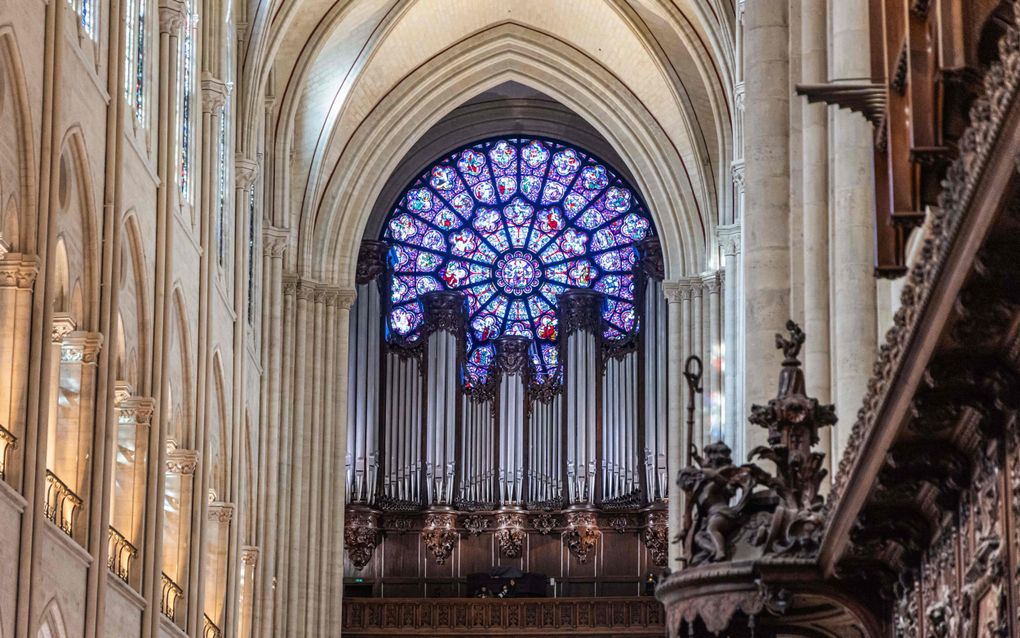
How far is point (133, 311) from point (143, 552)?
2.48 meters

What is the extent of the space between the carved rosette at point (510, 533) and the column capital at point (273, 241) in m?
6.81

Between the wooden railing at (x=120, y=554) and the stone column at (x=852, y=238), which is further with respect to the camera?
the wooden railing at (x=120, y=554)

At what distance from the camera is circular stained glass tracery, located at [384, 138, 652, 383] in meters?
36.2

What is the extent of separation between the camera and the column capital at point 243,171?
88.8ft

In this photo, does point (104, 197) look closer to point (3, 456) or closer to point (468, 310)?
point (3, 456)

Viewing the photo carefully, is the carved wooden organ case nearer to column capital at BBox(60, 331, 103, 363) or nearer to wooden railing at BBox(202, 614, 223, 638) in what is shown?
wooden railing at BBox(202, 614, 223, 638)

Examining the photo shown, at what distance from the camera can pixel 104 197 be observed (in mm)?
19094

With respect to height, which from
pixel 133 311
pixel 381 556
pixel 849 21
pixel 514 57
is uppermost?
pixel 514 57

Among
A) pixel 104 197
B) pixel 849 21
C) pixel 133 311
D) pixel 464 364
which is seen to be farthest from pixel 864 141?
pixel 464 364

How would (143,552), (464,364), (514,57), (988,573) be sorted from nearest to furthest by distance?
(988,573) → (143,552) → (514,57) → (464,364)

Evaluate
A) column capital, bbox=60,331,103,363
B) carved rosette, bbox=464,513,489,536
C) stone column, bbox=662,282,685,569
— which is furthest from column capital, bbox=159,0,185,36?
carved rosette, bbox=464,513,489,536

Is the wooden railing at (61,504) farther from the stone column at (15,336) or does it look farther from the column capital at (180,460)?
the column capital at (180,460)

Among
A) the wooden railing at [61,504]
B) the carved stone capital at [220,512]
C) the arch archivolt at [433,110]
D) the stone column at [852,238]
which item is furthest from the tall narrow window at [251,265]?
the stone column at [852,238]

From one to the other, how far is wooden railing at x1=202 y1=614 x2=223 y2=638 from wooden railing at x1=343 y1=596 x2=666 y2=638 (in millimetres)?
6870
